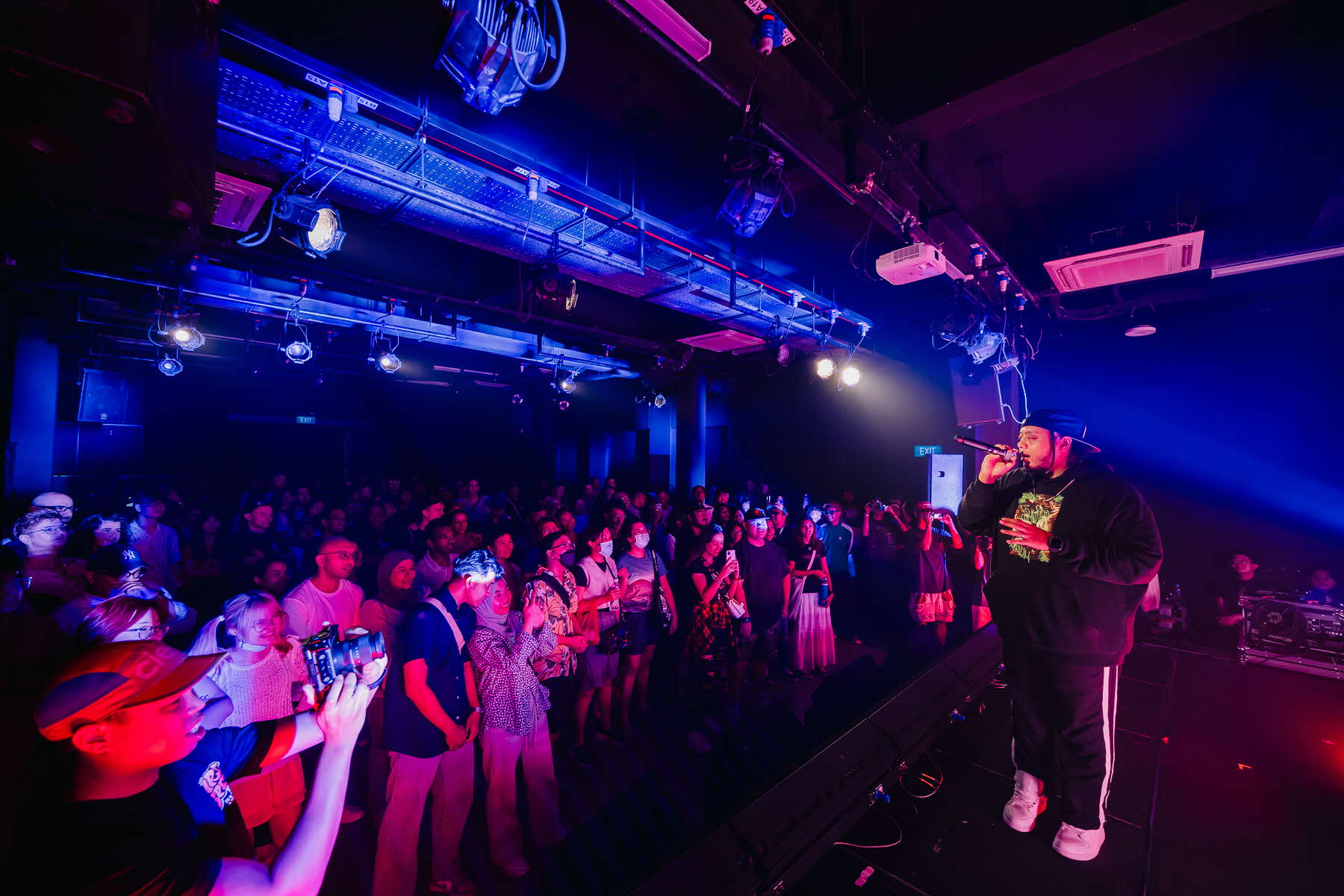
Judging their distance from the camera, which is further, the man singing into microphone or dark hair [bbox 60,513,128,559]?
dark hair [bbox 60,513,128,559]

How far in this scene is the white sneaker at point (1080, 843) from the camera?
2004 mm

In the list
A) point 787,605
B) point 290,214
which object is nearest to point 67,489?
point 290,214

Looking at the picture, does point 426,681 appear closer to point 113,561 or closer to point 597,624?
point 597,624

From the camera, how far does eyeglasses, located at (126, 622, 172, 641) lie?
1885 mm

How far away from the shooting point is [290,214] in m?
2.91

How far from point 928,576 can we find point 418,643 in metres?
4.82

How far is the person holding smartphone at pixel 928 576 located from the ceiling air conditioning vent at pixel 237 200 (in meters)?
5.81

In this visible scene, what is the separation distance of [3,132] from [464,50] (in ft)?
3.65

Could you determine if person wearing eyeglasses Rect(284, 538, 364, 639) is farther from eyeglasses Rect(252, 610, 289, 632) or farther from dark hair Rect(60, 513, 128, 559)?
dark hair Rect(60, 513, 128, 559)

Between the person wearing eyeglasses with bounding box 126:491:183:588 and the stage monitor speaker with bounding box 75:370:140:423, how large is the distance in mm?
6309

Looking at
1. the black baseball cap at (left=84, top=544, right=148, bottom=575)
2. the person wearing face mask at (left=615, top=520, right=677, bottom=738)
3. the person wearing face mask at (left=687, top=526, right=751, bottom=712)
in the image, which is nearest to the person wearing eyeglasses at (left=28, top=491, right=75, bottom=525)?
the black baseball cap at (left=84, top=544, right=148, bottom=575)

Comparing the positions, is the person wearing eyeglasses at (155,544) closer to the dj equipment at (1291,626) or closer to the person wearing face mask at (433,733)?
the person wearing face mask at (433,733)

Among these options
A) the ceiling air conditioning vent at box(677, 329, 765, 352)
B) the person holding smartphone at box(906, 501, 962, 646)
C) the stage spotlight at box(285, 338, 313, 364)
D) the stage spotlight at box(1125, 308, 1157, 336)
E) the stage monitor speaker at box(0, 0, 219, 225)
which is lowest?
the person holding smartphone at box(906, 501, 962, 646)

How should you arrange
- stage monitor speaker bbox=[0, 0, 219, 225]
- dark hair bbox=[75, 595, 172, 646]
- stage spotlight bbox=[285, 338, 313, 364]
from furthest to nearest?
stage spotlight bbox=[285, 338, 313, 364]
dark hair bbox=[75, 595, 172, 646]
stage monitor speaker bbox=[0, 0, 219, 225]
